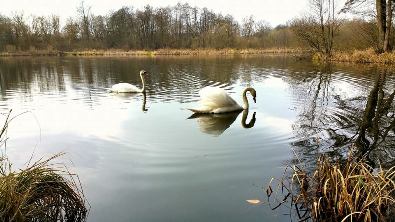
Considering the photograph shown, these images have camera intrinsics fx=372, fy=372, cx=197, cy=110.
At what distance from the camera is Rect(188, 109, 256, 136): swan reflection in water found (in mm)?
8641

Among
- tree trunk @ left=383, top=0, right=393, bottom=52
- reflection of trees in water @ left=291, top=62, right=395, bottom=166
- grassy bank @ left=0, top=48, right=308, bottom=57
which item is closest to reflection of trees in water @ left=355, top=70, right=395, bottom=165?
reflection of trees in water @ left=291, top=62, right=395, bottom=166

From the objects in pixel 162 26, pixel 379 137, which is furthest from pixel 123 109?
pixel 162 26

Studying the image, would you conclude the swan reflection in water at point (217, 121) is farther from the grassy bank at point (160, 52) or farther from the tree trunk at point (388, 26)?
the grassy bank at point (160, 52)

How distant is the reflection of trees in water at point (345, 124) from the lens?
678cm

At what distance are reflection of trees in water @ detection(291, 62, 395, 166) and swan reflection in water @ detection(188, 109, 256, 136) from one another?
137cm

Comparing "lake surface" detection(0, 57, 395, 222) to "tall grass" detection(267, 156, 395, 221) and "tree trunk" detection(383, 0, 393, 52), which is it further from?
"tree trunk" detection(383, 0, 393, 52)

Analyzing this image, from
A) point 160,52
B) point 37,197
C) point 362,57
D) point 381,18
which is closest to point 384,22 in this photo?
point 381,18

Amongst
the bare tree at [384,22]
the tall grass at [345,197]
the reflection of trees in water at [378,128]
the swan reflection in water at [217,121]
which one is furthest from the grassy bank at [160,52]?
the tall grass at [345,197]

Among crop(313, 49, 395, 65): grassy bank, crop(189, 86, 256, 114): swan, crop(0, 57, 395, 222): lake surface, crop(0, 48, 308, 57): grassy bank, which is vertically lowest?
crop(0, 57, 395, 222): lake surface

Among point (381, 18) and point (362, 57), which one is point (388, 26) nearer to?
point (381, 18)

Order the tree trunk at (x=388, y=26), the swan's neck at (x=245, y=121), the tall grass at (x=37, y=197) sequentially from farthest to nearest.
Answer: the tree trunk at (x=388, y=26) → the swan's neck at (x=245, y=121) → the tall grass at (x=37, y=197)

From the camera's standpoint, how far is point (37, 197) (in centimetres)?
409

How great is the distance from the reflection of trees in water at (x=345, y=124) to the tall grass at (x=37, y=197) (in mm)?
3679

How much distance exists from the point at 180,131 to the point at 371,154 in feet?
13.0
